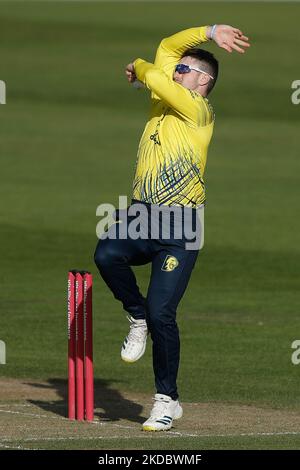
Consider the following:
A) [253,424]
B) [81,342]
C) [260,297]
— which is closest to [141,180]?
[81,342]

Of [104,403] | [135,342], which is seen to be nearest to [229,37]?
[135,342]

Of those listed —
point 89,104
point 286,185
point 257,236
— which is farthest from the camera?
point 89,104

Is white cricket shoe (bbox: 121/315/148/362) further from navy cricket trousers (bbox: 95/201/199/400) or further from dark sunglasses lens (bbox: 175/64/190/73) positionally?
dark sunglasses lens (bbox: 175/64/190/73)

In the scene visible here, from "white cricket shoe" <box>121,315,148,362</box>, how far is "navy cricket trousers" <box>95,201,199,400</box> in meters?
0.28

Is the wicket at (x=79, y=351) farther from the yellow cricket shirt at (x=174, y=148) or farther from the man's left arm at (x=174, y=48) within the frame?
the man's left arm at (x=174, y=48)

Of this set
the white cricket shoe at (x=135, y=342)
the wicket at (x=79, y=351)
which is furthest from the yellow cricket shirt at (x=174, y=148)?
the white cricket shoe at (x=135, y=342)

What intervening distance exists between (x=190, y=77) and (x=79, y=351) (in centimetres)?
233

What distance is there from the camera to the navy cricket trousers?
1107 cm

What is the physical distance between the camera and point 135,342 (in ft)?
38.2

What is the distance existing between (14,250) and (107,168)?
1013 cm

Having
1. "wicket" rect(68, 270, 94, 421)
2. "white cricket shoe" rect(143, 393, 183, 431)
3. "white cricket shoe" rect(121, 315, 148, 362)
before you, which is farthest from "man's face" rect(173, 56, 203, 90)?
"white cricket shoe" rect(143, 393, 183, 431)

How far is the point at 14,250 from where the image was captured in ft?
80.7

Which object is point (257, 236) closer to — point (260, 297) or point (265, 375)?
point (260, 297)

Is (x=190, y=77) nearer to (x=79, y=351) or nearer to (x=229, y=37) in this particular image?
(x=229, y=37)
